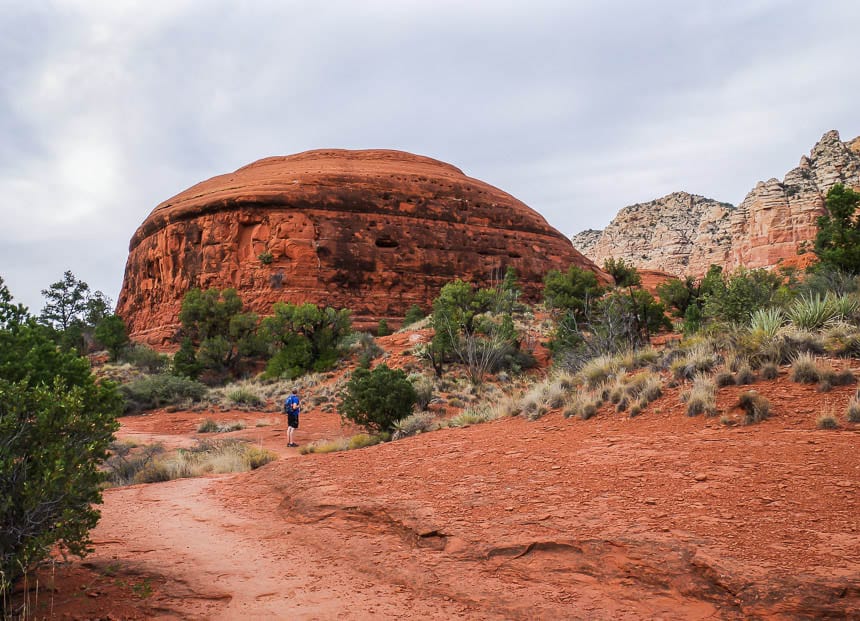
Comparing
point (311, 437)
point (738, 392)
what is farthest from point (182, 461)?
point (738, 392)

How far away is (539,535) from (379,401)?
8.73 metres

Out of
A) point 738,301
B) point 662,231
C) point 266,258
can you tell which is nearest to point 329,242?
point 266,258

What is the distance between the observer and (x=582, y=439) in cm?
712

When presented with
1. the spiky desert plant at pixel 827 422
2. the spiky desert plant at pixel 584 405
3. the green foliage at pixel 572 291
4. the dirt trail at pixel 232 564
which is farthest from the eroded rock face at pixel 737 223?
the dirt trail at pixel 232 564

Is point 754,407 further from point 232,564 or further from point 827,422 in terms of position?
point 232,564

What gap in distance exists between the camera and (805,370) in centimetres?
687

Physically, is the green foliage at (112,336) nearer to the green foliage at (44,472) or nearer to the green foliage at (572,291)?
the green foliage at (572,291)

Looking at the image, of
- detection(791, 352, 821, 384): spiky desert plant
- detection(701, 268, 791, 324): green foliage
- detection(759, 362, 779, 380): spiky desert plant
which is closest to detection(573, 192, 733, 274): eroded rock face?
detection(701, 268, 791, 324): green foliage

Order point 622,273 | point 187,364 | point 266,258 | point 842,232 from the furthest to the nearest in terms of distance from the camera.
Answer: point 266,258 < point 622,273 < point 187,364 < point 842,232

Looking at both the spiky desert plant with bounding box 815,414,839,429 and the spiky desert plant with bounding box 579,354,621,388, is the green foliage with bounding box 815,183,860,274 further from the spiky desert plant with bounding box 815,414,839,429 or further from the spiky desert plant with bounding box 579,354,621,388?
the spiky desert plant with bounding box 815,414,839,429

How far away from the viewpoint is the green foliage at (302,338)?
1045 inches

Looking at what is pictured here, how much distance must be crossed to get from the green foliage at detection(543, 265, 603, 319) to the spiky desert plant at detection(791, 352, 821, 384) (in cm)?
1878

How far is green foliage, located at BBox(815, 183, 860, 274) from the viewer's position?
16391mm

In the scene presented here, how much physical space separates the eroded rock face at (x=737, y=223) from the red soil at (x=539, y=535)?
42341 mm
